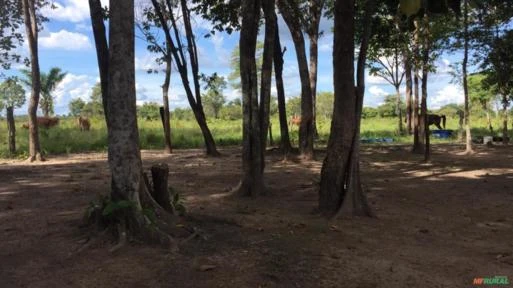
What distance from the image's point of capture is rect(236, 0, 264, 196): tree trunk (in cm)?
921

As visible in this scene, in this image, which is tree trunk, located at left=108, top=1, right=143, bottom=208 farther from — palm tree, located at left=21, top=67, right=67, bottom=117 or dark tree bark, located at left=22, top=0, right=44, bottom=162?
palm tree, located at left=21, top=67, right=67, bottom=117

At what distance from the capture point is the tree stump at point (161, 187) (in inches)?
263

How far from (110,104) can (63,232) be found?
5.29ft

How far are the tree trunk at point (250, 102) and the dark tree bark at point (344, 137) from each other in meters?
1.63

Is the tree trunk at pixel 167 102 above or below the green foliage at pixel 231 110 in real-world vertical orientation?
below

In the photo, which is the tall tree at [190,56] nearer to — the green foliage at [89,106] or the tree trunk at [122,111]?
the tree trunk at [122,111]

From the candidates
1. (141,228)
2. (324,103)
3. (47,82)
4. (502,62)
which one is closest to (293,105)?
(324,103)

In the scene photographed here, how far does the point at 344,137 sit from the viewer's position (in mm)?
7953

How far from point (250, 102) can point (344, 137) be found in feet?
6.49

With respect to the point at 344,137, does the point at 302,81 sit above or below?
above

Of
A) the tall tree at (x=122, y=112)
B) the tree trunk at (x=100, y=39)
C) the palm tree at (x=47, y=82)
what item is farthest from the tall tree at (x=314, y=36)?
the palm tree at (x=47, y=82)

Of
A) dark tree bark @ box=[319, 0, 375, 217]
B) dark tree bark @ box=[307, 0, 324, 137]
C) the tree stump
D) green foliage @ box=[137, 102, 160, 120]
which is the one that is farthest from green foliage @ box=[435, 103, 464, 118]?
the tree stump

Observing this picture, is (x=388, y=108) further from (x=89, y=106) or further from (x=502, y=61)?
(x=502, y=61)

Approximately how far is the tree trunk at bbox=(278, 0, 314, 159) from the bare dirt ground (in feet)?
10.1
